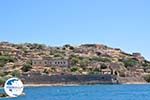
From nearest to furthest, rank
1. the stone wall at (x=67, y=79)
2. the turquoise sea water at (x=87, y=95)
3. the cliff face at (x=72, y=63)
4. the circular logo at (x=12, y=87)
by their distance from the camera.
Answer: the circular logo at (x=12, y=87), the turquoise sea water at (x=87, y=95), the stone wall at (x=67, y=79), the cliff face at (x=72, y=63)

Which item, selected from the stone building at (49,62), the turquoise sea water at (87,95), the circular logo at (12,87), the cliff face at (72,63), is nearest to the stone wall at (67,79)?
the cliff face at (72,63)

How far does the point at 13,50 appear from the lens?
187 meters

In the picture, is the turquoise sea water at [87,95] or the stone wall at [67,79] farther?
the stone wall at [67,79]

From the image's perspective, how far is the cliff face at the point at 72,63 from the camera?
15676 centimetres

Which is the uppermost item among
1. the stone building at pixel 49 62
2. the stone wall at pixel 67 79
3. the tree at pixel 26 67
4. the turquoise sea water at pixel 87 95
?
the stone building at pixel 49 62

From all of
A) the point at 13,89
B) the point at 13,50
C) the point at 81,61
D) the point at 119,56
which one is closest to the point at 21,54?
the point at 13,50

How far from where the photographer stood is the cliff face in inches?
6172

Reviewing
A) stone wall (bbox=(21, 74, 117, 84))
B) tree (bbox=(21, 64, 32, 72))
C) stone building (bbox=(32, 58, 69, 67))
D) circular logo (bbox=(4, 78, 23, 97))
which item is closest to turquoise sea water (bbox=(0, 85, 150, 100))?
circular logo (bbox=(4, 78, 23, 97))

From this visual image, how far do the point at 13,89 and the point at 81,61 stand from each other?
343 feet

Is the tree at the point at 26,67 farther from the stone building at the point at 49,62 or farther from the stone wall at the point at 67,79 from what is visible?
the stone wall at the point at 67,79

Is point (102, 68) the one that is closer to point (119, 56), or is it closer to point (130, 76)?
point (130, 76)

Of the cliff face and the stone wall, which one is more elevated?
the cliff face

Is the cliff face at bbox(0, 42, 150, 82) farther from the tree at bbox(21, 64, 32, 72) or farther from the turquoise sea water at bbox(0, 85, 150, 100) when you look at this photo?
the turquoise sea water at bbox(0, 85, 150, 100)

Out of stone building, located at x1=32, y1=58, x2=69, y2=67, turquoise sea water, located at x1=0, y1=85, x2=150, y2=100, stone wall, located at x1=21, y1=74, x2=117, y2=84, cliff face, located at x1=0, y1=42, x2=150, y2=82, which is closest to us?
turquoise sea water, located at x1=0, y1=85, x2=150, y2=100
